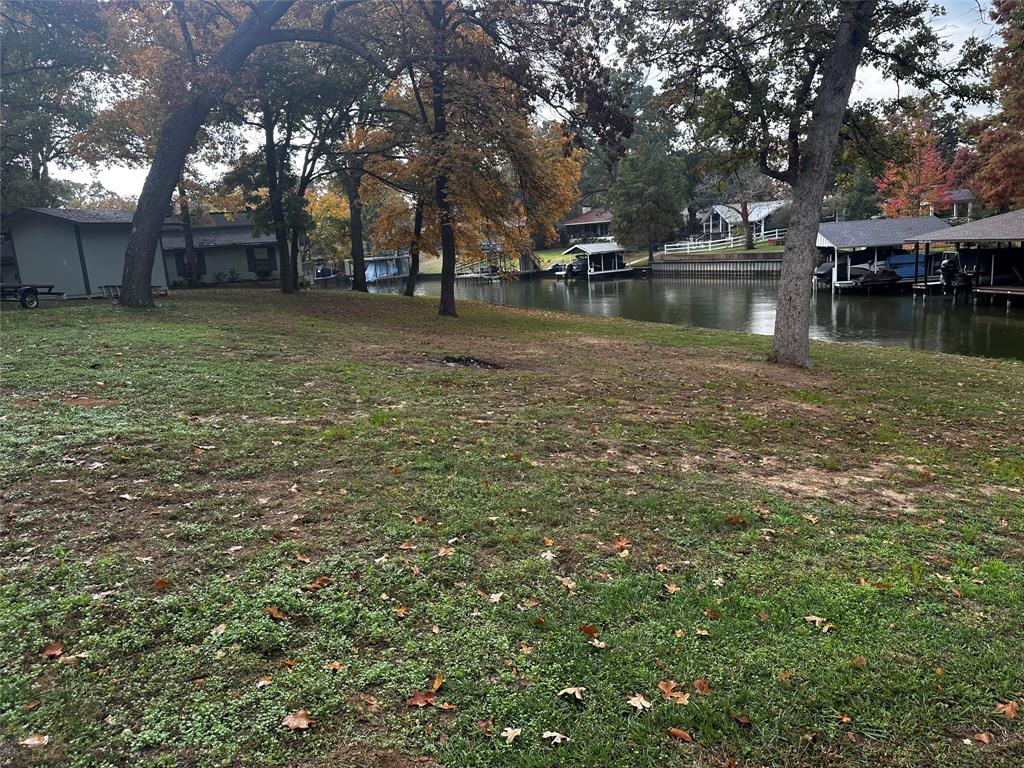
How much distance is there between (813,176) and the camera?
11.6 metres

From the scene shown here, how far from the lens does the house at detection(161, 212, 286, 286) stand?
39.2 m

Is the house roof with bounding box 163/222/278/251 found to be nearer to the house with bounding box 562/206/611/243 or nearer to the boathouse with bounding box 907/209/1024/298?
the boathouse with bounding box 907/209/1024/298

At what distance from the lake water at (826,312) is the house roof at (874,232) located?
126 inches

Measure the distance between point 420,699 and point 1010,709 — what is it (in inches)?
101

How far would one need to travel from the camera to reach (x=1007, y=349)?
2009 cm

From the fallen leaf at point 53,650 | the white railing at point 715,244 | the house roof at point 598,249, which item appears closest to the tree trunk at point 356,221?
the fallen leaf at point 53,650

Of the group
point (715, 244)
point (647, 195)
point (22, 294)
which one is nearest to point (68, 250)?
point (22, 294)

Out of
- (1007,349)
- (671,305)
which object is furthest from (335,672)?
(671,305)

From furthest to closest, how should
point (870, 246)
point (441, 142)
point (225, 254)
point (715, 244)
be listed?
point (715, 244)
point (870, 246)
point (225, 254)
point (441, 142)

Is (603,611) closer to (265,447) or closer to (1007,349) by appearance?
(265,447)

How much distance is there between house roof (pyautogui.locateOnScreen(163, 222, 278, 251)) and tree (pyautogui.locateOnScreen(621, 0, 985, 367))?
31648mm

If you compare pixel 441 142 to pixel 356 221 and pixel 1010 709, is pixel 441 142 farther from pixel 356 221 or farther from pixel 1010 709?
pixel 356 221

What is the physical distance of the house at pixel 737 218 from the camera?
69.4m

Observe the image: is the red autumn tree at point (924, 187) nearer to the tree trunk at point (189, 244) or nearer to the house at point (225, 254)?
the house at point (225, 254)
